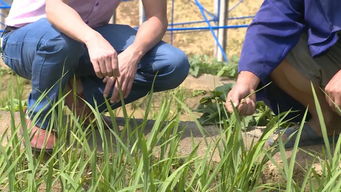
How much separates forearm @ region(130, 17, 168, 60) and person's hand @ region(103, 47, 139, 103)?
1.2 inches

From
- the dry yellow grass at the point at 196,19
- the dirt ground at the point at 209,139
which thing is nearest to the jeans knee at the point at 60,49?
the dirt ground at the point at 209,139

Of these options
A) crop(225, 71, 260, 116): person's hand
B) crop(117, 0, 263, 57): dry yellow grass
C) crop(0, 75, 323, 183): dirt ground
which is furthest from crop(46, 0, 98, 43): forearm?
crop(117, 0, 263, 57): dry yellow grass

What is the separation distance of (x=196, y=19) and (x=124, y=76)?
845cm

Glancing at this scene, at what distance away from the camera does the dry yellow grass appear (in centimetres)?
991

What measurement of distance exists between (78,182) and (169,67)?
83 centimetres

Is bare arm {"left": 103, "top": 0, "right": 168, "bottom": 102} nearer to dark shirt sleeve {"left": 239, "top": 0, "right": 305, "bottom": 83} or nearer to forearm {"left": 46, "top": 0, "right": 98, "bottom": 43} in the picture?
forearm {"left": 46, "top": 0, "right": 98, "bottom": 43}

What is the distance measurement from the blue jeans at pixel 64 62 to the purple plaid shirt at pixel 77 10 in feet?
0.13

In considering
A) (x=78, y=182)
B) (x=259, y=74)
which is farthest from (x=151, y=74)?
(x=78, y=182)

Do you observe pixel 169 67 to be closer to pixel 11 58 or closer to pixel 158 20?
pixel 158 20

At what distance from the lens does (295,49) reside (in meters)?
2.13

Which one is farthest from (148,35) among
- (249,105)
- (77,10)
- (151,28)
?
(249,105)

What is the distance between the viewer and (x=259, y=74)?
2.05m

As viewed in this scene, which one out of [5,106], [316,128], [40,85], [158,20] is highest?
[158,20]

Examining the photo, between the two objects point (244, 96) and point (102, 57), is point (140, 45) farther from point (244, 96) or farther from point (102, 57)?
point (244, 96)
